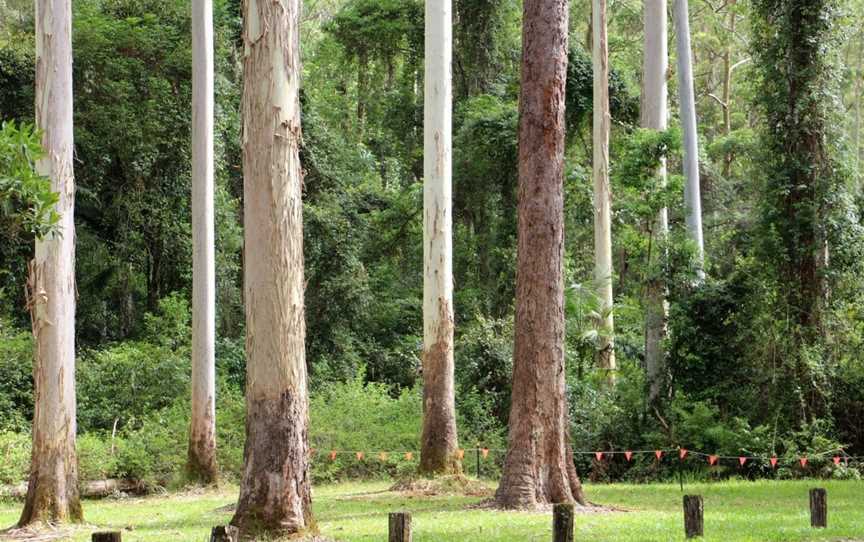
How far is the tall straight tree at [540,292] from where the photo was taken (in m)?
15.2

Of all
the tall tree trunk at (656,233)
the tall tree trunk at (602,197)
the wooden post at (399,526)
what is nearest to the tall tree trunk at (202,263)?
the tall tree trunk at (656,233)

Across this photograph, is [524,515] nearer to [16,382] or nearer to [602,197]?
[602,197]

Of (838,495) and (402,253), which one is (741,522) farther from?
(402,253)

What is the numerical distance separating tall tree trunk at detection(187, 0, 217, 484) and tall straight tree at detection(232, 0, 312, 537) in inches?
386

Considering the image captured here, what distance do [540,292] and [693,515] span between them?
15.1 feet

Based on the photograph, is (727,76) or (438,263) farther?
(727,76)

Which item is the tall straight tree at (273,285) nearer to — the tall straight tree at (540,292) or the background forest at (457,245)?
the background forest at (457,245)

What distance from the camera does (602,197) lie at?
28.2 m

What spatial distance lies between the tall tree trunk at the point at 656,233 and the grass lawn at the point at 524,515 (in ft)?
10.9

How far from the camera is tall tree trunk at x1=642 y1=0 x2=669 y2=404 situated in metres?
23.5

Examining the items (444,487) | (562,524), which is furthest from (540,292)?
(562,524)

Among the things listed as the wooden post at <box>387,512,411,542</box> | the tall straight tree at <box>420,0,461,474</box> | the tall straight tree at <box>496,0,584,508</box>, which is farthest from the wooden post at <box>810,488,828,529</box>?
the tall straight tree at <box>420,0,461,474</box>

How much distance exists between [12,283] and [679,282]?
16.3 metres

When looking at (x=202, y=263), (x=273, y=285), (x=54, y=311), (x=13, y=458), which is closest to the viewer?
(x=273, y=285)
